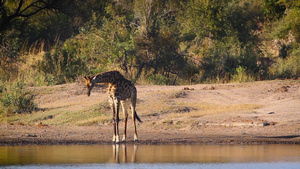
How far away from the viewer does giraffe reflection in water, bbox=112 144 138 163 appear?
974cm

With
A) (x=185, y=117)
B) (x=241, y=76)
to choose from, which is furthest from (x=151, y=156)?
(x=241, y=76)

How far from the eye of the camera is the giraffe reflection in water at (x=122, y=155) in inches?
384

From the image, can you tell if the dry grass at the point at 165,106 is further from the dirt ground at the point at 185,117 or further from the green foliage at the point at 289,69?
the green foliage at the point at 289,69

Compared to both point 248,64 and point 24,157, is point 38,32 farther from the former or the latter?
point 24,157

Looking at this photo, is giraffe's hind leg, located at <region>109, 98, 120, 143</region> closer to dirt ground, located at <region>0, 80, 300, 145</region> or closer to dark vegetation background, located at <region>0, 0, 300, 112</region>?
dirt ground, located at <region>0, 80, 300, 145</region>

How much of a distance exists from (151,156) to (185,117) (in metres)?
4.96

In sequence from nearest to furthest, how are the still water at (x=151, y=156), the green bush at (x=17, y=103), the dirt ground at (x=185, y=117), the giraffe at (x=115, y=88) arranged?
the still water at (x=151, y=156) → the giraffe at (x=115, y=88) → the dirt ground at (x=185, y=117) → the green bush at (x=17, y=103)

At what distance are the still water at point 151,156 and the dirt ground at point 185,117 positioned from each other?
78 cm

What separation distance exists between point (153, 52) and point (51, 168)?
52.3 ft

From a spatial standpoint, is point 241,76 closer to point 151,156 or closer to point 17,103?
point 17,103

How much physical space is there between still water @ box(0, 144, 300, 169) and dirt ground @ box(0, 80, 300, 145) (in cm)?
78

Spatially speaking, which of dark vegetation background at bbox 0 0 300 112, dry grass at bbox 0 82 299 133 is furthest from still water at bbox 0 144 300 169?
dark vegetation background at bbox 0 0 300 112

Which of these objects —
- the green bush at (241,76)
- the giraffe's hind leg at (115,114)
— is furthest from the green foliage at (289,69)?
the giraffe's hind leg at (115,114)

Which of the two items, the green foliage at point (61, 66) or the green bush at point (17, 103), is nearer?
the green bush at point (17, 103)
